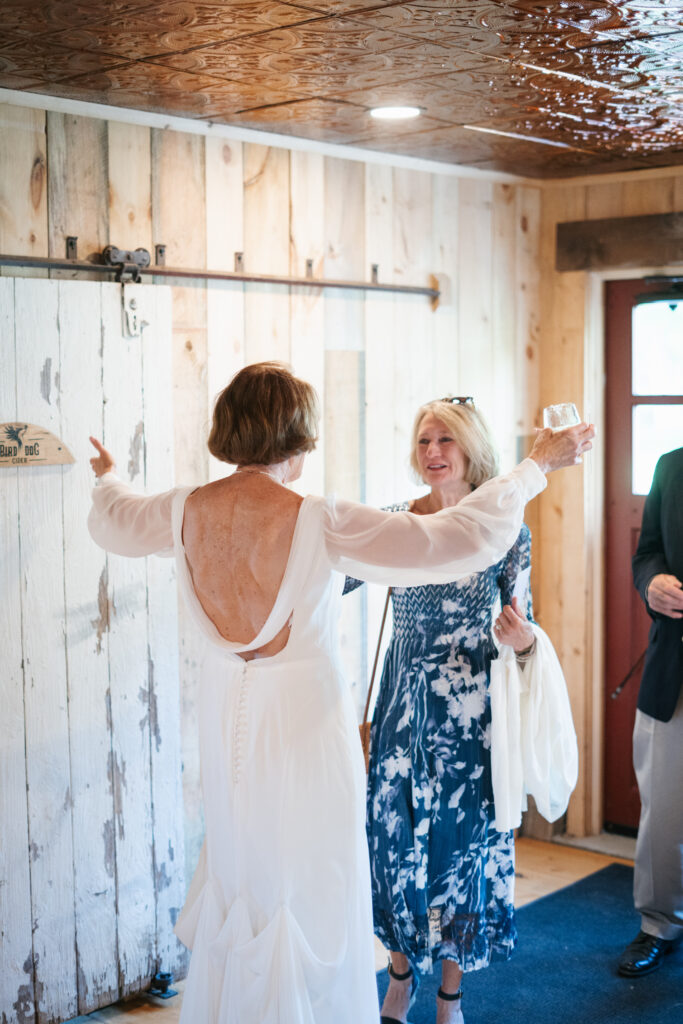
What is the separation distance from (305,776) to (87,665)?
38.4 inches

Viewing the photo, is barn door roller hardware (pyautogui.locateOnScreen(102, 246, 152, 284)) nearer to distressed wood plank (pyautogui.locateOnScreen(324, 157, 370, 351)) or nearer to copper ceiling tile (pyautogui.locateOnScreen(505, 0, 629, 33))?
distressed wood plank (pyautogui.locateOnScreen(324, 157, 370, 351))

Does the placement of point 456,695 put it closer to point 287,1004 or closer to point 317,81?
point 287,1004

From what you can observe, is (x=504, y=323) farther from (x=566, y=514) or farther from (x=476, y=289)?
(x=566, y=514)

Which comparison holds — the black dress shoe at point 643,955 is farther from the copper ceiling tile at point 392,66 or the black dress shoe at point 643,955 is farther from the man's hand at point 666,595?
the copper ceiling tile at point 392,66

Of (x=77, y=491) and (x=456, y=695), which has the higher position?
(x=77, y=491)

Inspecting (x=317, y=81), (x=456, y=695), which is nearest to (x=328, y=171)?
(x=317, y=81)

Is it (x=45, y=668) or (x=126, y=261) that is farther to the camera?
(x=126, y=261)

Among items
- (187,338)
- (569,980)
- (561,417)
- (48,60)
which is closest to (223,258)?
(187,338)

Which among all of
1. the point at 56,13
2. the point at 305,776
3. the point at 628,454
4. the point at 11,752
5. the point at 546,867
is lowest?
the point at 546,867

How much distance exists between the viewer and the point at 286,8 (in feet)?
7.03

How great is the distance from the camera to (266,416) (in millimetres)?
2221

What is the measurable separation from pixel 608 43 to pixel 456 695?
1.53m

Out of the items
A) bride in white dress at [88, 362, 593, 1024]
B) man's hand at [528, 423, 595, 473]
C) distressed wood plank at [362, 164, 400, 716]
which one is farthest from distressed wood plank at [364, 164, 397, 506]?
bride in white dress at [88, 362, 593, 1024]

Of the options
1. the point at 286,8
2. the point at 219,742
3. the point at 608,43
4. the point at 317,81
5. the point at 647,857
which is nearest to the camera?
the point at 286,8
